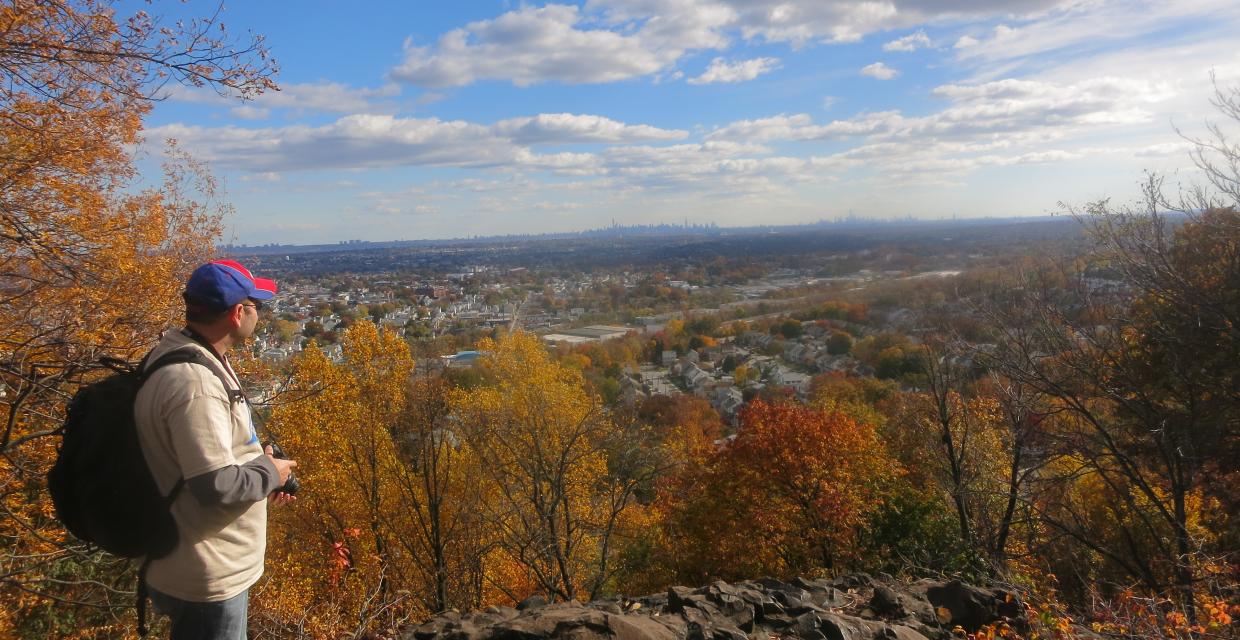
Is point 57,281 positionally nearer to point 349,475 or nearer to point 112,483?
point 112,483

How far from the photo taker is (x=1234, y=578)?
679 centimetres

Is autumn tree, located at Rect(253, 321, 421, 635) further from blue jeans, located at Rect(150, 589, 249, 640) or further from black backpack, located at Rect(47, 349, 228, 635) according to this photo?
black backpack, located at Rect(47, 349, 228, 635)

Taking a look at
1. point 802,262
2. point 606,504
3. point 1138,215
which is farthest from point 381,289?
point 802,262

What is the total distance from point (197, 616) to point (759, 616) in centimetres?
446

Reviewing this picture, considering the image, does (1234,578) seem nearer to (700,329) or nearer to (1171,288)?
(1171,288)

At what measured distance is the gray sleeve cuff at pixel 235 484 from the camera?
2205 mm

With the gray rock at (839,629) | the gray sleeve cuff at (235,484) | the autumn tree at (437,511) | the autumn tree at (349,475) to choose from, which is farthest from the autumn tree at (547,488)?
the gray sleeve cuff at (235,484)

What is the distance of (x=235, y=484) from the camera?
2258mm

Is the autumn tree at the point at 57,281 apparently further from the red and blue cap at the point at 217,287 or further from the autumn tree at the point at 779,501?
the autumn tree at the point at 779,501

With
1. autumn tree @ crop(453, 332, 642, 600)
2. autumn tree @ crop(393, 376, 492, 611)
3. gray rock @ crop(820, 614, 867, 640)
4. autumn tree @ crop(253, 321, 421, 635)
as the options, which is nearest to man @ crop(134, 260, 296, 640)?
gray rock @ crop(820, 614, 867, 640)

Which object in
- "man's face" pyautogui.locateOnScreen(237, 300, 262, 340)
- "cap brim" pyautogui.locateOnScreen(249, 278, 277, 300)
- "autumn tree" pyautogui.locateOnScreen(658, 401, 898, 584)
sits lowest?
"autumn tree" pyautogui.locateOnScreen(658, 401, 898, 584)

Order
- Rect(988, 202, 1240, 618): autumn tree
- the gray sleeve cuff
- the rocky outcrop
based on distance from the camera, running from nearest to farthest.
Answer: the gray sleeve cuff, the rocky outcrop, Rect(988, 202, 1240, 618): autumn tree

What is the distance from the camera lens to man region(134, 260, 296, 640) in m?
2.23

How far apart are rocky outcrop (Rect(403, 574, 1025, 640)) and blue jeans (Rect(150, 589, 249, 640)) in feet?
8.40
